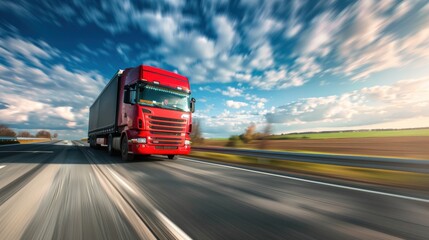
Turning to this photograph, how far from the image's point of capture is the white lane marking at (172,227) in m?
2.02

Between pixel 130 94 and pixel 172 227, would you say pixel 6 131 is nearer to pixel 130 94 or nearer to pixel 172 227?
pixel 130 94

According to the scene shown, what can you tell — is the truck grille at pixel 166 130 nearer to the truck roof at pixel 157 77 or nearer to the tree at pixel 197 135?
the truck roof at pixel 157 77

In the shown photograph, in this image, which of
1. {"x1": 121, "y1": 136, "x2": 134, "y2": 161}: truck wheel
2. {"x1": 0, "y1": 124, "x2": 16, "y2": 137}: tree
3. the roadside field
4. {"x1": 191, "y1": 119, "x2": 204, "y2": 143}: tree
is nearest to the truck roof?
{"x1": 121, "y1": 136, "x2": 134, "y2": 161}: truck wheel

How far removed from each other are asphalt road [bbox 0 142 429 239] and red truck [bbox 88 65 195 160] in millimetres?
3839

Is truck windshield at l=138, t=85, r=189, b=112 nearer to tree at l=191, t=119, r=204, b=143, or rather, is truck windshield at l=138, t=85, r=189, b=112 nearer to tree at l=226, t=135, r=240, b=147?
tree at l=226, t=135, r=240, b=147

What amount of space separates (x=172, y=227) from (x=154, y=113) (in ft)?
21.3

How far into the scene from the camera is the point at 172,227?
221 cm

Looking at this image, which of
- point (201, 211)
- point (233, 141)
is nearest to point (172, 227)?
point (201, 211)

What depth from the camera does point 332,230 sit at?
2275 millimetres

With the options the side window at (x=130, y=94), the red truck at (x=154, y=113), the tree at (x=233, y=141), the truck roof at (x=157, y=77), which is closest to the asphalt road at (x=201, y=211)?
the red truck at (x=154, y=113)

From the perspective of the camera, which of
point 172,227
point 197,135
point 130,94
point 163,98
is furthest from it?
point 197,135

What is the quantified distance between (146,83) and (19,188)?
5.46 metres

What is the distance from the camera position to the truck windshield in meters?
8.33

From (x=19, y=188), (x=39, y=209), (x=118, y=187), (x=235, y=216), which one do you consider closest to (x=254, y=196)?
(x=235, y=216)
